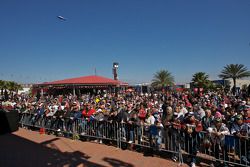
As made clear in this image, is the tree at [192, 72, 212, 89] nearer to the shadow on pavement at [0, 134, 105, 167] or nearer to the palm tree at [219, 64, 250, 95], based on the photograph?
the palm tree at [219, 64, 250, 95]

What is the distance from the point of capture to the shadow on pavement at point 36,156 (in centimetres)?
720

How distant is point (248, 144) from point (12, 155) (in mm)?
7903

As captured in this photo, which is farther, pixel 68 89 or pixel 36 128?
pixel 68 89

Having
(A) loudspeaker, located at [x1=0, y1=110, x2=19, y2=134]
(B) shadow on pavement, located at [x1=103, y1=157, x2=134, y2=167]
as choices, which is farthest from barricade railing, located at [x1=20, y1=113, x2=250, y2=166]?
(A) loudspeaker, located at [x1=0, y1=110, x2=19, y2=134]

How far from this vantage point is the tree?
3719 centimetres

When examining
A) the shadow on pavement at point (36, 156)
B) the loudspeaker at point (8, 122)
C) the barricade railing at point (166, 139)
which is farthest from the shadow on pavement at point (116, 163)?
the loudspeaker at point (8, 122)

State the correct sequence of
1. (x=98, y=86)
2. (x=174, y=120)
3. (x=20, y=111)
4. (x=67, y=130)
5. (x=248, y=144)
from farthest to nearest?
(x=98, y=86)
(x=20, y=111)
(x=67, y=130)
(x=174, y=120)
(x=248, y=144)

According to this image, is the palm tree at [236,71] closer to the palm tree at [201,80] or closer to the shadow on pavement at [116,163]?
the palm tree at [201,80]

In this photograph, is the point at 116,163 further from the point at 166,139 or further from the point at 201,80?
the point at 201,80

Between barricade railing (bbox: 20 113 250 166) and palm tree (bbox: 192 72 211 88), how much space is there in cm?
3064

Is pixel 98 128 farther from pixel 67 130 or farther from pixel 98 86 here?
pixel 98 86

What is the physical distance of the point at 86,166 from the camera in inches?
270

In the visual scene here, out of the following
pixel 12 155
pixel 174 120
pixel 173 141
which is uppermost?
pixel 174 120

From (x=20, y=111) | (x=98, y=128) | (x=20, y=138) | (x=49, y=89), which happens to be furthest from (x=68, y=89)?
(x=98, y=128)
